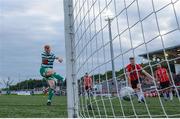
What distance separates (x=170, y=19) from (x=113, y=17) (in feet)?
2.21

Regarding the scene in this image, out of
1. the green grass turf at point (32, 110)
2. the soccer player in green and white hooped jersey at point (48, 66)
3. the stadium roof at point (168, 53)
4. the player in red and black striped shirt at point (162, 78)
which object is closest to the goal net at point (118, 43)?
the stadium roof at point (168, 53)

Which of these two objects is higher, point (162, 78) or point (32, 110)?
point (162, 78)

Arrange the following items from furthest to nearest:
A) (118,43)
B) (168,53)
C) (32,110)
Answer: (32,110) → (118,43) → (168,53)

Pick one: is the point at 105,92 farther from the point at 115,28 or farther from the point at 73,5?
the point at 73,5

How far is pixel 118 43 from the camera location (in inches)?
116

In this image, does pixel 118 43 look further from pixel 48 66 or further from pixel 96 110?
pixel 48 66

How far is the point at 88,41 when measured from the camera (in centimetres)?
359

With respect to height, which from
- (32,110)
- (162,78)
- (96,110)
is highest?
(162,78)

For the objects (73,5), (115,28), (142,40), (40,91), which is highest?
(40,91)

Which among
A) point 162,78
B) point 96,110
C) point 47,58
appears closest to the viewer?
point 96,110

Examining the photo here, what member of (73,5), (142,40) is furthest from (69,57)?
(142,40)

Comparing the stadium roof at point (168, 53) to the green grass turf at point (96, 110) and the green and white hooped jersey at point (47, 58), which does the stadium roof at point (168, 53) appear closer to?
the green grass turf at point (96, 110)

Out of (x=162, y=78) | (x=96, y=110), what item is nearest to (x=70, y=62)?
(x=96, y=110)

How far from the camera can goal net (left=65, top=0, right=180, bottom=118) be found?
8.18ft
